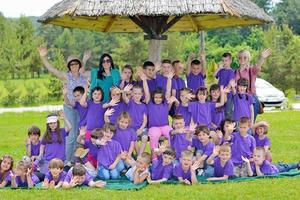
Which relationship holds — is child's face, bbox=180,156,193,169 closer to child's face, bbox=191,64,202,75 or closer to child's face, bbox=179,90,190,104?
child's face, bbox=179,90,190,104

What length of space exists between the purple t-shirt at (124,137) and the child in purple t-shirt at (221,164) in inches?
49.6

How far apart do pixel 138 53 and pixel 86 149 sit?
30370mm

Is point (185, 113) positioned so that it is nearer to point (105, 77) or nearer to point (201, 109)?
point (201, 109)

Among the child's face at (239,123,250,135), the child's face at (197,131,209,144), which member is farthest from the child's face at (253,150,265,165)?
the child's face at (197,131,209,144)

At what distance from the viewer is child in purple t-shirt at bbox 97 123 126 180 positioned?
8562mm

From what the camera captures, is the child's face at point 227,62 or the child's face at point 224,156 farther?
the child's face at point 227,62

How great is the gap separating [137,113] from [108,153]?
2.93 ft

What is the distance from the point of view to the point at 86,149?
899cm

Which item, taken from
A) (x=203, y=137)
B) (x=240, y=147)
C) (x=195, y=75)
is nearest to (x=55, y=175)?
(x=203, y=137)

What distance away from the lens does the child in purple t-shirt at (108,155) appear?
8.56 m

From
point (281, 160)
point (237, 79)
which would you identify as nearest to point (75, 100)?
point (237, 79)

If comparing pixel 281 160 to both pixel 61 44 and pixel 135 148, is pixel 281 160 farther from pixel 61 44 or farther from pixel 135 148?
pixel 61 44

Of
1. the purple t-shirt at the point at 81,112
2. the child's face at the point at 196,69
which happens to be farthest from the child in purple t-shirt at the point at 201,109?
the purple t-shirt at the point at 81,112

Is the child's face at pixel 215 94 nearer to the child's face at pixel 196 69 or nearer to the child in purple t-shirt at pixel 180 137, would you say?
the child's face at pixel 196 69
